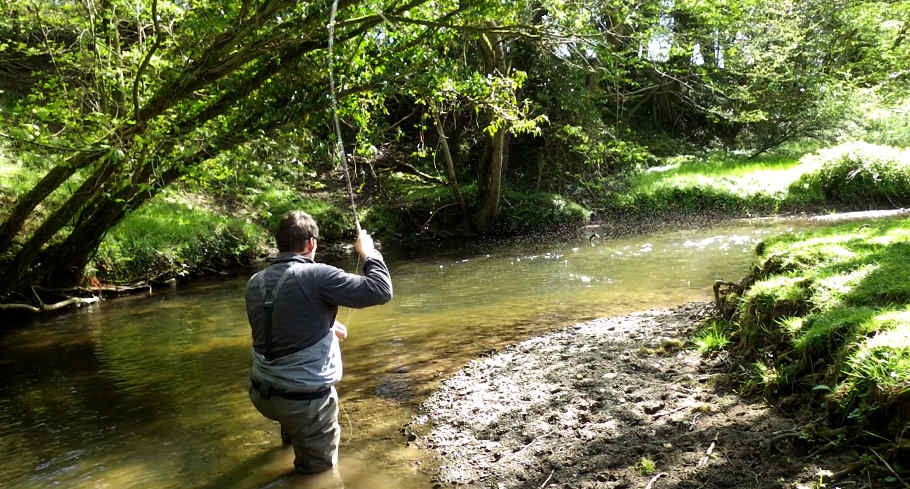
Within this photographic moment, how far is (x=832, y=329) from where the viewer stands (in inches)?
155

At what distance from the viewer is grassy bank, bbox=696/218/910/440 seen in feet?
10.6

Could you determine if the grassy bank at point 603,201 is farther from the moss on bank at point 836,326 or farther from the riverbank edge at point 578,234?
the moss on bank at point 836,326

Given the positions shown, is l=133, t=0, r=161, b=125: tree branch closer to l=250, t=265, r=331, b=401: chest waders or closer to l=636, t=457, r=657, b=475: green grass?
l=250, t=265, r=331, b=401: chest waders

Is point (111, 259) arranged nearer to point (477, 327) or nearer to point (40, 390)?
point (40, 390)

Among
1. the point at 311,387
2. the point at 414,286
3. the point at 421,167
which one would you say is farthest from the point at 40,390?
the point at 421,167

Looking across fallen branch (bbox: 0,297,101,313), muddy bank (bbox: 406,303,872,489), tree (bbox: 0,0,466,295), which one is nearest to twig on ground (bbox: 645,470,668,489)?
muddy bank (bbox: 406,303,872,489)

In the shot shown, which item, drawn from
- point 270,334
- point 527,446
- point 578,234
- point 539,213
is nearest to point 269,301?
point 270,334

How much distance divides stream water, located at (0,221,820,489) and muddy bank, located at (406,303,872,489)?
1.43ft

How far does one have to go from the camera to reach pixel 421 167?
21547 mm

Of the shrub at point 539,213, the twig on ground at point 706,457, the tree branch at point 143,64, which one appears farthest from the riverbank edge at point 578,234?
the twig on ground at point 706,457

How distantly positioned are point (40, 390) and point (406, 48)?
6.49m

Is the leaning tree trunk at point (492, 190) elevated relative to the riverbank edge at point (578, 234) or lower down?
elevated

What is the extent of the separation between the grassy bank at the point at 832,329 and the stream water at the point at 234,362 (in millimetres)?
2627

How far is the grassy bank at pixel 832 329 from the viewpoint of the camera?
3224mm
